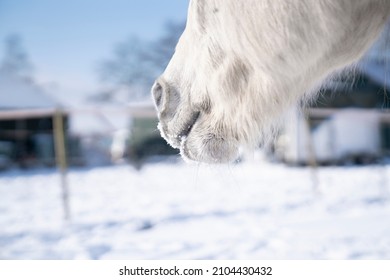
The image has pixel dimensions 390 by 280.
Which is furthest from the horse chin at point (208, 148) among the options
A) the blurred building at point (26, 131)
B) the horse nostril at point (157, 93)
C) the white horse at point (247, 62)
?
the blurred building at point (26, 131)

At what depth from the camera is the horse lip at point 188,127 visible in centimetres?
115

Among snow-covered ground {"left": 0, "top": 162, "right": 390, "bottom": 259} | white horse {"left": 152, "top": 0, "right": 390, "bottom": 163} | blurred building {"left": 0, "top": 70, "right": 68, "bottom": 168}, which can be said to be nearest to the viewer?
white horse {"left": 152, "top": 0, "right": 390, "bottom": 163}

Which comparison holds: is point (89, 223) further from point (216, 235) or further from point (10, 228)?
point (216, 235)

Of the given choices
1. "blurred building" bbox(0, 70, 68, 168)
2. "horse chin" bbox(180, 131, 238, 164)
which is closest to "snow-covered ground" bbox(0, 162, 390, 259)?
"horse chin" bbox(180, 131, 238, 164)

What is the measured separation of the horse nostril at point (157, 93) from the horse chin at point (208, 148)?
0.14 m

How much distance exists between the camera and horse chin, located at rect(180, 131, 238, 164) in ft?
3.79

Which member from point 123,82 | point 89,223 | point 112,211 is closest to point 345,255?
point 89,223

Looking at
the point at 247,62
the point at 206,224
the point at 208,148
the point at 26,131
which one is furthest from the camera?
the point at 26,131

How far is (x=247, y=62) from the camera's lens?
1.04 meters

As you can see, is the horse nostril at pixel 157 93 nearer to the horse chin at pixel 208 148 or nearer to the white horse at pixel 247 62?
the white horse at pixel 247 62

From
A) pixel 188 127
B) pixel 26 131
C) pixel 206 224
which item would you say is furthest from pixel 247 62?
pixel 26 131

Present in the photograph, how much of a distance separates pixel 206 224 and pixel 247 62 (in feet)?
8.51

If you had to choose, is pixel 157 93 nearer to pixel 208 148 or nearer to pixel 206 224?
pixel 208 148

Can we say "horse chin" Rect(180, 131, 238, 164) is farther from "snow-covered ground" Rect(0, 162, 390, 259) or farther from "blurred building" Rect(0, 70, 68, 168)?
"blurred building" Rect(0, 70, 68, 168)
